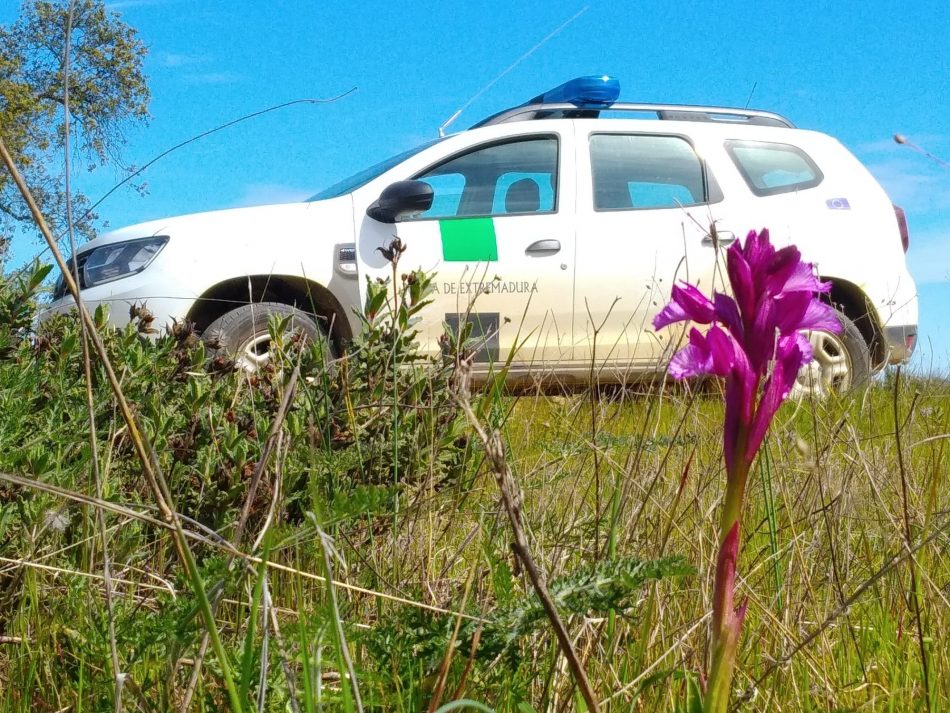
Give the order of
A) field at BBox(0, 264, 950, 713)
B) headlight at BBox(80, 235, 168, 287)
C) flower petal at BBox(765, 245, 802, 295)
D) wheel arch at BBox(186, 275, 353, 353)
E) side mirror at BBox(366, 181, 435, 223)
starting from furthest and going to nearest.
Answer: wheel arch at BBox(186, 275, 353, 353)
headlight at BBox(80, 235, 168, 287)
side mirror at BBox(366, 181, 435, 223)
field at BBox(0, 264, 950, 713)
flower petal at BBox(765, 245, 802, 295)

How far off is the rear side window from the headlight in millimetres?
3926

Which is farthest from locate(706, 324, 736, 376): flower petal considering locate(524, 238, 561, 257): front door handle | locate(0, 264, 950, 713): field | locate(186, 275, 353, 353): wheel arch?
locate(524, 238, 561, 257): front door handle

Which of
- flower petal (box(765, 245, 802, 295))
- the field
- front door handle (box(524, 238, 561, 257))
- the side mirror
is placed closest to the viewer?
flower petal (box(765, 245, 802, 295))

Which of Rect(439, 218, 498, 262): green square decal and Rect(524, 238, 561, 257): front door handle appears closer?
Rect(439, 218, 498, 262): green square decal

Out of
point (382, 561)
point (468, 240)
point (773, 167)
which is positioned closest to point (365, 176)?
point (468, 240)

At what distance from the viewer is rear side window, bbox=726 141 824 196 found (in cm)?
650

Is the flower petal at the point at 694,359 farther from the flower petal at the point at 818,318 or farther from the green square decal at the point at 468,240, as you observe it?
the green square decal at the point at 468,240

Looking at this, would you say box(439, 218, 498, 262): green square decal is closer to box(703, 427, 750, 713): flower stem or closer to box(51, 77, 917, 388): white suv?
box(51, 77, 917, 388): white suv

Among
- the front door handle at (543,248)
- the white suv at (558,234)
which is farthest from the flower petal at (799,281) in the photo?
the front door handle at (543,248)

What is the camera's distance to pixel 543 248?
5.86m

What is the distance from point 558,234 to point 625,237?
458 millimetres

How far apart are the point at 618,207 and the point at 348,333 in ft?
6.46

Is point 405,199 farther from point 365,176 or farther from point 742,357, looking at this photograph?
point 742,357

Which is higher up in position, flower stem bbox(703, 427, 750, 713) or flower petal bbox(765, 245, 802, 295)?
flower petal bbox(765, 245, 802, 295)
